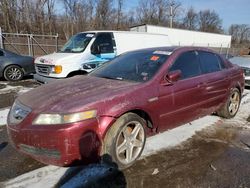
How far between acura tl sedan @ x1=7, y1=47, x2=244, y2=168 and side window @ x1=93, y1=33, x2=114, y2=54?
3580 millimetres

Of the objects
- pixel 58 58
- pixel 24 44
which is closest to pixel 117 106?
pixel 58 58

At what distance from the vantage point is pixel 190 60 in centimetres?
454

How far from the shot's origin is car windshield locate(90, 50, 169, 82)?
12.9 ft

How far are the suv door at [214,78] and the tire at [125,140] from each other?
1686mm

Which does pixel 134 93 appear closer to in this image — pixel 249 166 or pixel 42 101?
pixel 42 101

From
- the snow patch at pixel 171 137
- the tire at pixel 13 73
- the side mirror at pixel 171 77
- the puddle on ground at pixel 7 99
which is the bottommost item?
the puddle on ground at pixel 7 99

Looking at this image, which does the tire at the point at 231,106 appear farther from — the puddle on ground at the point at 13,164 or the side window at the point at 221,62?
the puddle on ground at the point at 13,164

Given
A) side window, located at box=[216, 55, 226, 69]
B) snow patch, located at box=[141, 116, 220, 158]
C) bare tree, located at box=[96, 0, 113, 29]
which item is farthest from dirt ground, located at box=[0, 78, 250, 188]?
bare tree, located at box=[96, 0, 113, 29]

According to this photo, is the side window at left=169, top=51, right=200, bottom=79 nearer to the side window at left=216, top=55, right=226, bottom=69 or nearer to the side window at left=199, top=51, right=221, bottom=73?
A: the side window at left=199, top=51, right=221, bottom=73

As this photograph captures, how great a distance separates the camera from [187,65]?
14.5 ft

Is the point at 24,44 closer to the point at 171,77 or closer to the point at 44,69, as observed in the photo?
the point at 44,69

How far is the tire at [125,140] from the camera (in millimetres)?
3211

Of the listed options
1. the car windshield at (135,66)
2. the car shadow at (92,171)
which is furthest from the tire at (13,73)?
the car shadow at (92,171)

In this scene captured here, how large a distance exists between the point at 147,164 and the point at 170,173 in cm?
35
